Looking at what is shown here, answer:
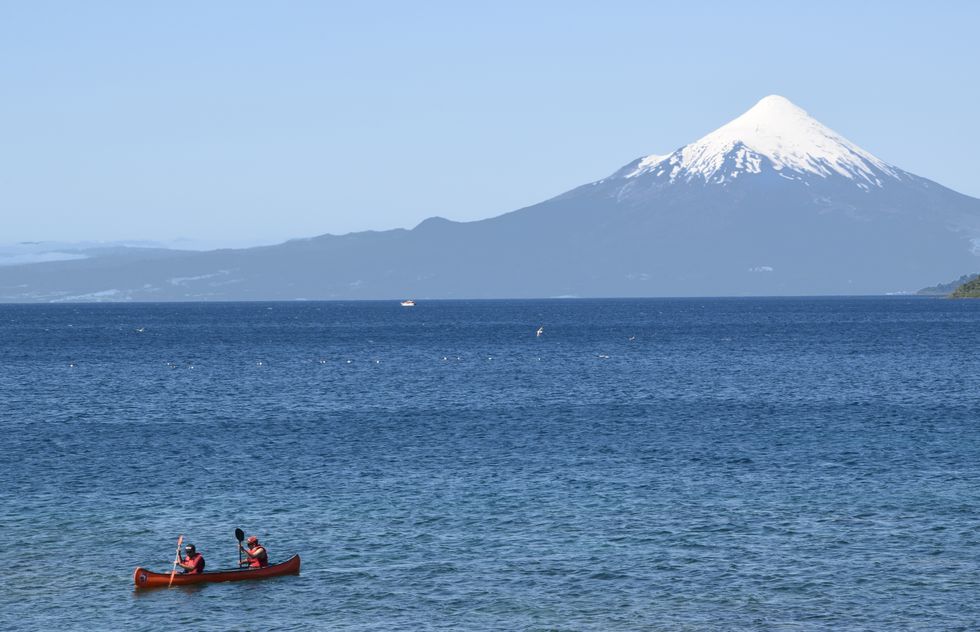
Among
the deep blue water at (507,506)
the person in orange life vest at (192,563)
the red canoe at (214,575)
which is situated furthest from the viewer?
the person in orange life vest at (192,563)

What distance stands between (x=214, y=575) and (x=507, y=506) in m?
14.2

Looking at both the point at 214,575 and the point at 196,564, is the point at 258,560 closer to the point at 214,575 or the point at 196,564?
the point at 214,575

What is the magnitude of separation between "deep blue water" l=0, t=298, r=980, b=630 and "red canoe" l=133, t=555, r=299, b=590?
44 cm

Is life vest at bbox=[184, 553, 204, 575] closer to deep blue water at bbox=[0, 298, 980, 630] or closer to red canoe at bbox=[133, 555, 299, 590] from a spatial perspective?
red canoe at bbox=[133, 555, 299, 590]

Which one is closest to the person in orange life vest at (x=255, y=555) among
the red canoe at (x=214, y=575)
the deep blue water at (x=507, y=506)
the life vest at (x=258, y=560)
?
the life vest at (x=258, y=560)

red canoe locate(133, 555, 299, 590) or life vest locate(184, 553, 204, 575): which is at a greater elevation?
life vest locate(184, 553, 204, 575)

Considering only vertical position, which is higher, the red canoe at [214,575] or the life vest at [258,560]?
the life vest at [258,560]

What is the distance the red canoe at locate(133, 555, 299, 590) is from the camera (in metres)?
43.9

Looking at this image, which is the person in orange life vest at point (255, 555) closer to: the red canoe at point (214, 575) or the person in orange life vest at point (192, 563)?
the red canoe at point (214, 575)

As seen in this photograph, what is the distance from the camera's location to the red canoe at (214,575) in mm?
43906

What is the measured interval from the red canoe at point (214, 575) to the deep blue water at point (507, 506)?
0.44 metres

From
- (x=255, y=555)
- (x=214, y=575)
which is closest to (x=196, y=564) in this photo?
(x=214, y=575)

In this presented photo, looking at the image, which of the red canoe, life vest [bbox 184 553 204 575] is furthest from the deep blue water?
life vest [bbox 184 553 204 575]

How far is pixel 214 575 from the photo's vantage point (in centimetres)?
4481
